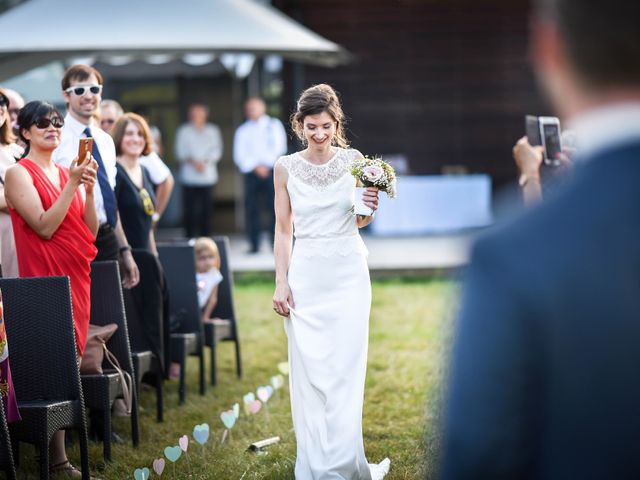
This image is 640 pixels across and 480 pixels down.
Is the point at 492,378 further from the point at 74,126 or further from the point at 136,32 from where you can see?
the point at 136,32

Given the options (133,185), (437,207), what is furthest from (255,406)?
(437,207)

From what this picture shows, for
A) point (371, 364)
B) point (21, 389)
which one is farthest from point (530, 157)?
point (371, 364)

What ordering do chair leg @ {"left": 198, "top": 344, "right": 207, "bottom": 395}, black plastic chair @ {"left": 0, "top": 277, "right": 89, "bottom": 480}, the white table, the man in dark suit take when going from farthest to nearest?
the white table < chair leg @ {"left": 198, "top": 344, "right": 207, "bottom": 395} < black plastic chair @ {"left": 0, "top": 277, "right": 89, "bottom": 480} < the man in dark suit

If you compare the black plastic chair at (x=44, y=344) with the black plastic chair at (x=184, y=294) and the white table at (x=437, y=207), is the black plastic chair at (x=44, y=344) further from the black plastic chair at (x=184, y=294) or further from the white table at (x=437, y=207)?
the white table at (x=437, y=207)

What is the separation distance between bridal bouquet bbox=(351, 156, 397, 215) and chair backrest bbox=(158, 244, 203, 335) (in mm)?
2898

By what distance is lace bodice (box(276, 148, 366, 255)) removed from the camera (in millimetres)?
5543

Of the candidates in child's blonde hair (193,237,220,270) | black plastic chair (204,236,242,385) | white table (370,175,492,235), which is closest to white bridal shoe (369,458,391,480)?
black plastic chair (204,236,242,385)

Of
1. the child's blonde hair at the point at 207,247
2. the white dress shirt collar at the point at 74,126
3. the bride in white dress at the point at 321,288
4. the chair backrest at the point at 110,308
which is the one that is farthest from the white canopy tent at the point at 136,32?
the bride in white dress at the point at 321,288

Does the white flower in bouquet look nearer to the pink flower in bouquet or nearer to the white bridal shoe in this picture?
the pink flower in bouquet

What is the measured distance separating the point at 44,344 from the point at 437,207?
1257cm

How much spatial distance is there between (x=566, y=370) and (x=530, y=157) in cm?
467

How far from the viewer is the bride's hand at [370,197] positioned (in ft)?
17.8

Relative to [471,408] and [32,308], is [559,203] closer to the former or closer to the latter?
[471,408]

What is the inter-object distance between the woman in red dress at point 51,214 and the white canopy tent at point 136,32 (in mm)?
7033
